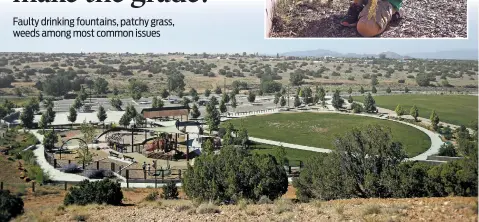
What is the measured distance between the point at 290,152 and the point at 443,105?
12301 millimetres

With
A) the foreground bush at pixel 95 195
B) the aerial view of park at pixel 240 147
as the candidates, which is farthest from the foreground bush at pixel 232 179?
the foreground bush at pixel 95 195

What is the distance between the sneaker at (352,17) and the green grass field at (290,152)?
10.3 metres

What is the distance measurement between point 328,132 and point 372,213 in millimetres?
18344

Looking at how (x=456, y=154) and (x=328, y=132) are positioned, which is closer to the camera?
(x=456, y=154)

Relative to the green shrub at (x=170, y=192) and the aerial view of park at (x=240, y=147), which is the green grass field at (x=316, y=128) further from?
the green shrub at (x=170, y=192)

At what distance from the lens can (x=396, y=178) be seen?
8602 millimetres

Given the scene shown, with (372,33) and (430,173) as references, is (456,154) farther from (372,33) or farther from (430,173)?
(372,33)

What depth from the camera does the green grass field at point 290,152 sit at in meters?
18.4

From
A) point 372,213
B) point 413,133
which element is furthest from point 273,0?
point 413,133

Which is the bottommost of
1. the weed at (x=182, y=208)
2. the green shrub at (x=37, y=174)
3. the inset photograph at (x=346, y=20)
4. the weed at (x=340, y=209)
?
the green shrub at (x=37, y=174)

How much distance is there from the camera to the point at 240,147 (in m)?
18.9

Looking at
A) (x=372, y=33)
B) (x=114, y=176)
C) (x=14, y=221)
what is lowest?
(x=114, y=176)

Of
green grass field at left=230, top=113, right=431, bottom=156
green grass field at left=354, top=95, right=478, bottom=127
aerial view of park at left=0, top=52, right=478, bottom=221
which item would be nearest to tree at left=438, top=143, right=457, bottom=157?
aerial view of park at left=0, top=52, right=478, bottom=221

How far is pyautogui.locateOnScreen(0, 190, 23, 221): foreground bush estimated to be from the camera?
708 centimetres
